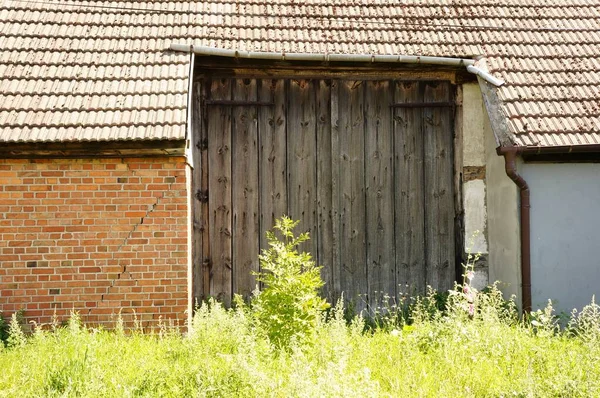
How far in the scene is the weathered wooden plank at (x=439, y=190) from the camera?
24.6 ft

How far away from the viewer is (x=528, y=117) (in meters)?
6.85

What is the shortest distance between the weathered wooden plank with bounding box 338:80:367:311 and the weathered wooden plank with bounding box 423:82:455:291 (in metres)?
0.85

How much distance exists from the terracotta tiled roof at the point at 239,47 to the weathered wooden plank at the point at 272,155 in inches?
24.6

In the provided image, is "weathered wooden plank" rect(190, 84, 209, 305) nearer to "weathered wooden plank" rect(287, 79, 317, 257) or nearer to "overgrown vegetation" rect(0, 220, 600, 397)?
"weathered wooden plank" rect(287, 79, 317, 257)

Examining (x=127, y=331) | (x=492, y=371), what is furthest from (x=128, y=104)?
(x=492, y=371)

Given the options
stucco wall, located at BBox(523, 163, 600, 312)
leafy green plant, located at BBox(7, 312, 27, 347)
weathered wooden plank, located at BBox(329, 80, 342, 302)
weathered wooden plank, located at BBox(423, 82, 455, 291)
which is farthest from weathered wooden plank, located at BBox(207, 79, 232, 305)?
stucco wall, located at BBox(523, 163, 600, 312)

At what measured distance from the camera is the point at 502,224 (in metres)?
7.06

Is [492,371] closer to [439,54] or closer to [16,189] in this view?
[439,54]

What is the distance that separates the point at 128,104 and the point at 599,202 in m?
5.52

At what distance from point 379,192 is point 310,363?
3.62 meters

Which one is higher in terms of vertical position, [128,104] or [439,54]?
[439,54]

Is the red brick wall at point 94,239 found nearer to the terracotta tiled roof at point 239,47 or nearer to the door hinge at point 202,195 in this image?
the terracotta tiled roof at point 239,47

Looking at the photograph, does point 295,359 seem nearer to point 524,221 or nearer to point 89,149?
point 89,149

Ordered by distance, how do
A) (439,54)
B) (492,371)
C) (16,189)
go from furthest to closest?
(439,54) → (16,189) → (492,371)
